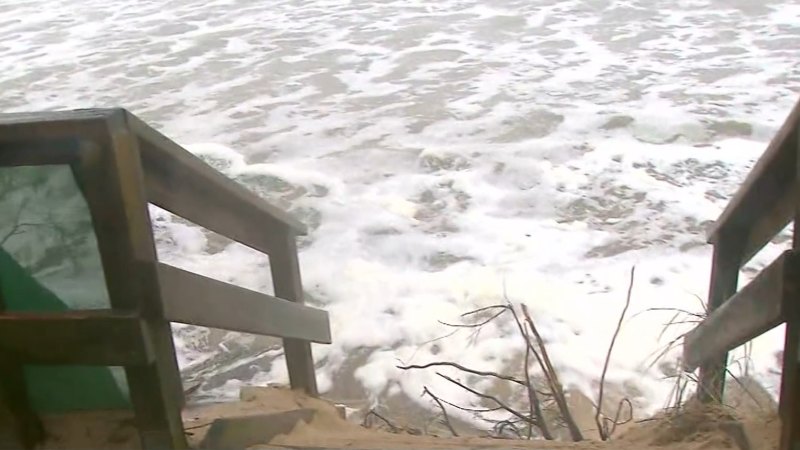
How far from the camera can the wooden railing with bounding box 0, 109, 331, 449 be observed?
129cm

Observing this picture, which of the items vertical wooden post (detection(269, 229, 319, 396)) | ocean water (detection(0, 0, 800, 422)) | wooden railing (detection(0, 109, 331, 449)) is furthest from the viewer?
ocean water (detection(0, 0, 800, 422))

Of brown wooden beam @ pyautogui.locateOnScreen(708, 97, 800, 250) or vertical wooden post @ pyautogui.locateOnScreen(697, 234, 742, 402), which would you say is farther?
vertical wooden post @ pyautogui.locateOnScreen(697, 234, 742, 402)

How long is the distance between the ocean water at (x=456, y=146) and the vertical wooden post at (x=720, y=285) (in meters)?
0.74

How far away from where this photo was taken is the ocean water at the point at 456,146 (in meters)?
3.68

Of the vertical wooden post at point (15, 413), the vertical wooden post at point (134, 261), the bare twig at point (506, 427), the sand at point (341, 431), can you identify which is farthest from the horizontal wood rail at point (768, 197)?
the vertical wooden post at point (15, 413)

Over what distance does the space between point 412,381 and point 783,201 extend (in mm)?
1956

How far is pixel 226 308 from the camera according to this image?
5.83ft

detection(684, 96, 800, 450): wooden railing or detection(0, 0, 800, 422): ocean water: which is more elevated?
detection(684, 96, 800, 450): wooden railing

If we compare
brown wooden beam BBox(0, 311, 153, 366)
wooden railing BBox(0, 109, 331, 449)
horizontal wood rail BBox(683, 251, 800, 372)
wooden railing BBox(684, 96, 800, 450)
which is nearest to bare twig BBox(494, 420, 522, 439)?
wooden railing BBox(684, 96, 800, 450)

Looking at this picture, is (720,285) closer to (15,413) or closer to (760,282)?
(760,282)

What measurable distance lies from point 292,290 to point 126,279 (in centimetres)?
130

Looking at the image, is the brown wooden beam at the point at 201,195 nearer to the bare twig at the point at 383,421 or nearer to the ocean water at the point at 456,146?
the bare twig at the point at 383,421

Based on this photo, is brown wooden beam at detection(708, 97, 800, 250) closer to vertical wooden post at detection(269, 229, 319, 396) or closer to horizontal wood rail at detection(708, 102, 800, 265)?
horizontal wood rail at detection(708, 102, 800, 265)

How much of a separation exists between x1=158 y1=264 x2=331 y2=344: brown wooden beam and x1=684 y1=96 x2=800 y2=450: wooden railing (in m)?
1.04
